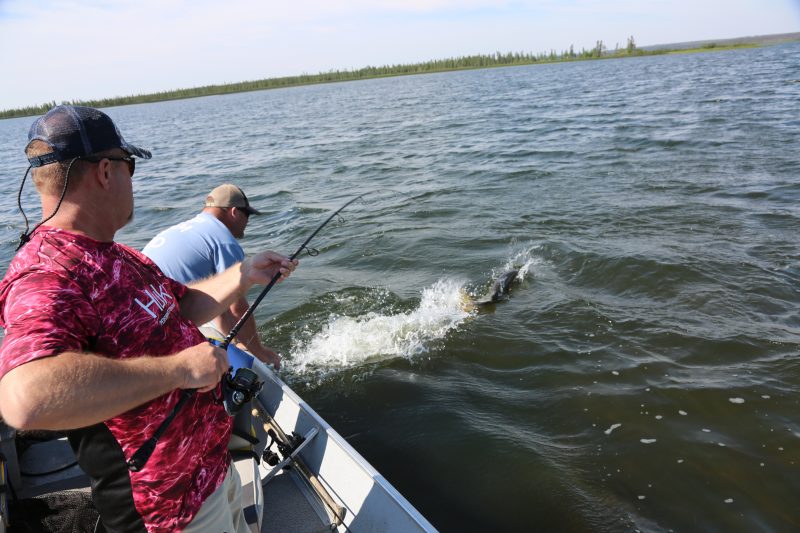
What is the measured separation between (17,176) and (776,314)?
89.9ft

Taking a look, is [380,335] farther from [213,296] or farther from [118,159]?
[118,159]

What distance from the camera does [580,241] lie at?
354 inches

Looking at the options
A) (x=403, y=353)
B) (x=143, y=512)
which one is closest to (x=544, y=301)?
(x=403, y=353)

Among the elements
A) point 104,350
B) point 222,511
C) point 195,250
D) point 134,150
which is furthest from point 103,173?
point 195,250

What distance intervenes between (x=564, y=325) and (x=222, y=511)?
16.9 ft

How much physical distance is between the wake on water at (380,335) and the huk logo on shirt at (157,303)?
4.09 m

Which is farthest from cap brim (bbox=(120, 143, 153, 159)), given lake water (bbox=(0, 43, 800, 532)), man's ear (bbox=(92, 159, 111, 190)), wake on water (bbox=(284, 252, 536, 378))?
wake on water (bbox=(284, 252, 536, 378))

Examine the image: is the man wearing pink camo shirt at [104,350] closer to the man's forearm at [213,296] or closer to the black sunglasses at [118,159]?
the black sunglasses at [118,159]

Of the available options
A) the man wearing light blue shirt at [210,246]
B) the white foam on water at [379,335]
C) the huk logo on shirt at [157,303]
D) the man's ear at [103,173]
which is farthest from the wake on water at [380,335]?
the man's ear at [103,173]

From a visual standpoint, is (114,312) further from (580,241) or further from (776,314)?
(580,241)

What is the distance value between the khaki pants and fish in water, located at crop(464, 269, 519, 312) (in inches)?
197

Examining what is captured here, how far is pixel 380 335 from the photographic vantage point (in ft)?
22.0

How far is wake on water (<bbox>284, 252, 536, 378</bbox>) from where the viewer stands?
6223mm

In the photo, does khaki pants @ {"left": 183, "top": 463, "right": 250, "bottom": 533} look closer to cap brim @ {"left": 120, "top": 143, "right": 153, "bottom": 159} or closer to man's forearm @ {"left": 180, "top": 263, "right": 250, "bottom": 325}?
man's forearm @ {"left": 180, "top": 263, "right": 250, "bottom": 325}
